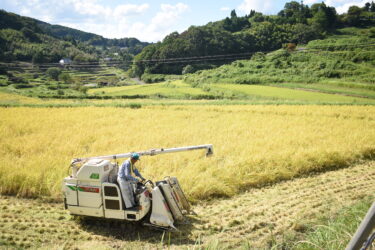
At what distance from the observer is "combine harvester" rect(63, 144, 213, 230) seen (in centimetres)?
634

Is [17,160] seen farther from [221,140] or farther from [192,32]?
[192,32]

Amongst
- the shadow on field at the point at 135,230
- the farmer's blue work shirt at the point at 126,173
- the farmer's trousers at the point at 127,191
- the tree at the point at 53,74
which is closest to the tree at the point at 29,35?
the tree at the point at 53,74

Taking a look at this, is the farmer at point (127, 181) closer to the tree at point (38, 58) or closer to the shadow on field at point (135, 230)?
the shadow on field at point (135, 230)

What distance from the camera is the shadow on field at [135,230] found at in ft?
20.6

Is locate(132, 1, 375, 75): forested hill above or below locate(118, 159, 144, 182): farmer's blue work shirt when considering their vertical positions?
above

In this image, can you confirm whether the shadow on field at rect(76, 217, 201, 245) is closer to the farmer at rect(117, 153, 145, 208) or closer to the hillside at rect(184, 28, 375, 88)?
the farmer at rect(117, 153, 145, 208)

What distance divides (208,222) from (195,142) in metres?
7.02

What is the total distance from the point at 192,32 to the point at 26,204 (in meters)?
78.2

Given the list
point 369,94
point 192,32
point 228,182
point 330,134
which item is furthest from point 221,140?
point 192,32

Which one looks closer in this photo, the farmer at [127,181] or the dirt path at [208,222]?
the dirt path at [208,222]

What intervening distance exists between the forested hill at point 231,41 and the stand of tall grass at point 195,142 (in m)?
48.9

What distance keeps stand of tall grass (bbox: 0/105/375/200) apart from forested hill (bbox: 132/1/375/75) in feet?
160

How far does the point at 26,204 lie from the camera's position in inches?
314

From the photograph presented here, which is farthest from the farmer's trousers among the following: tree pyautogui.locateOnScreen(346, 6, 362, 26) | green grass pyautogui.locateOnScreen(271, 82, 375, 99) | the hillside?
tree pyautogui.locateOnScreen(346, 6, 362, 26)
